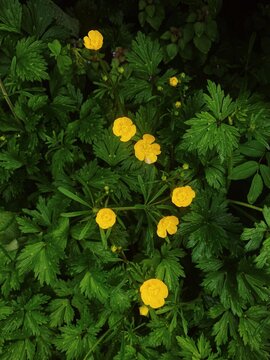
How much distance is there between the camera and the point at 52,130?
1.89 m

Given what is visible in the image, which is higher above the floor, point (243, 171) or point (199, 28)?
point (199, 28)

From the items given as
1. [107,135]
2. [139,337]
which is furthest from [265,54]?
[139,337]

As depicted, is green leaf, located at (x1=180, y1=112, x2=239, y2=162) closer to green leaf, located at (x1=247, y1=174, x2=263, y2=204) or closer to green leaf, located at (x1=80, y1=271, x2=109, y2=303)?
green leaf, located at (x1=247, y1=174, x2=263, y2=204)

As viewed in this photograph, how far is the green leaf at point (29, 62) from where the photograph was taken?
5.85ft

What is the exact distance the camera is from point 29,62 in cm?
178

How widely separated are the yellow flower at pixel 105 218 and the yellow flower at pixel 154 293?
271 mm

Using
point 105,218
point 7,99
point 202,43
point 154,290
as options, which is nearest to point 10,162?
point 7,99

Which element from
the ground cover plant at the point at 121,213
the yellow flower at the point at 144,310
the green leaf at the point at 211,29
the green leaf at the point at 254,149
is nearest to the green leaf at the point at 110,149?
the ground cover plant at the point at 121,213

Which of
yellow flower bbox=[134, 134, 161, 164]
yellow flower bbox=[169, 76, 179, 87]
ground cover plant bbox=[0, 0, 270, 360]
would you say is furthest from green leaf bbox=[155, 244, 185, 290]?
yellow flower bbox=[169, 76, 179, 87]

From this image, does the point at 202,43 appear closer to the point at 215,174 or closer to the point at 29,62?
the point at 215,174

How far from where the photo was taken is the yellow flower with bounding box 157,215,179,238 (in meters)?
1.65

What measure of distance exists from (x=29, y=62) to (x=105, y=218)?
0.67m

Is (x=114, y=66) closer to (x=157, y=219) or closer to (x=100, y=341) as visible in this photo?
(x=157, y=219)

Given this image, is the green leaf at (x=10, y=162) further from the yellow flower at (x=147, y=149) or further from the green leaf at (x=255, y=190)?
the green leaf at (x=255, y=190)
